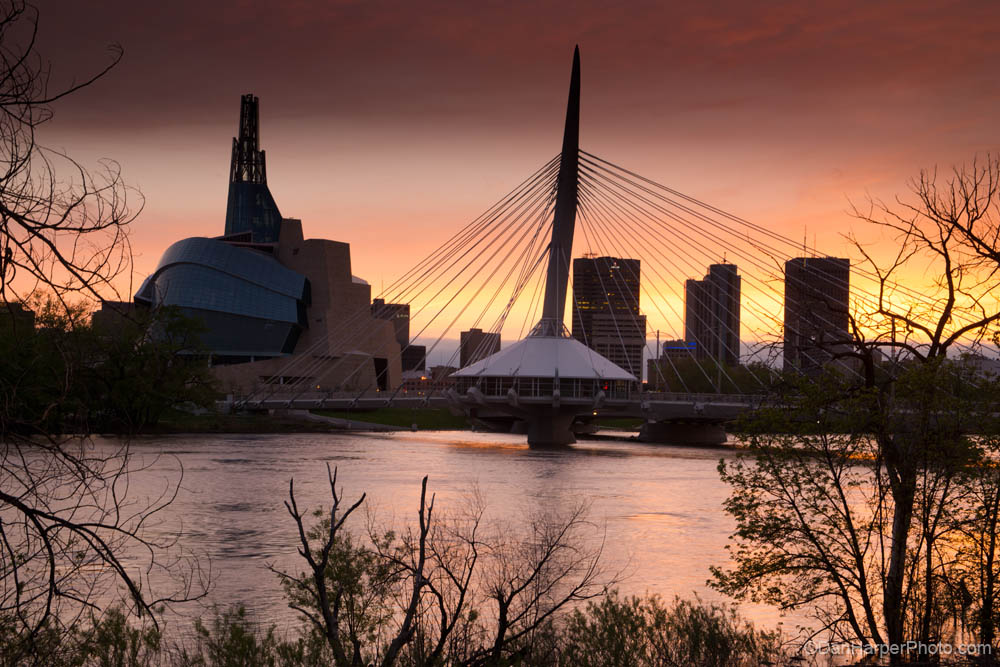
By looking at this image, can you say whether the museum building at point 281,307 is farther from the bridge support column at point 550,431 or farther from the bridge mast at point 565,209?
the bridge mast at point 565,209

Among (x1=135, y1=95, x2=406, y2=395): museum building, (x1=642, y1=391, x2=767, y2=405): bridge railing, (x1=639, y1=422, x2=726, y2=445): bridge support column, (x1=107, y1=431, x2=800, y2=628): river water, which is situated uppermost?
(x1=135, y1=95, x2=406, y2=395): museum building

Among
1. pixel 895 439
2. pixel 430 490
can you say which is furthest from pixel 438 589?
pixel 430 490

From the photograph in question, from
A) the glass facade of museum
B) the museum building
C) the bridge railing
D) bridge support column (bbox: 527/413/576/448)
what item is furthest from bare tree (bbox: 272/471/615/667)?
the glass facade of museum

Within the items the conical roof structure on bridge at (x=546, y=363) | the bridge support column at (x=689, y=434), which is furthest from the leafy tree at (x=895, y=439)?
the bridge support column at (x=689, y=434)

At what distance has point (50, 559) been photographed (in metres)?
5.31

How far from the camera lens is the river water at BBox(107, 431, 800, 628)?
24234 mm

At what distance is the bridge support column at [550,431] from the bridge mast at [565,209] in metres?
8.81

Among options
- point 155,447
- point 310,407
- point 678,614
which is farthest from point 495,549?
point 310,407

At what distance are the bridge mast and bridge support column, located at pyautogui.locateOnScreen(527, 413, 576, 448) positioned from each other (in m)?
8.81

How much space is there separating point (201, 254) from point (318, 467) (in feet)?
314

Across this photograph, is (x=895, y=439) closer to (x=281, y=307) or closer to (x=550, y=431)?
(x=550, y=431)

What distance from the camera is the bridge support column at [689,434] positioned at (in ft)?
269

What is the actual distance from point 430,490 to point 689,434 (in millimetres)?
47460

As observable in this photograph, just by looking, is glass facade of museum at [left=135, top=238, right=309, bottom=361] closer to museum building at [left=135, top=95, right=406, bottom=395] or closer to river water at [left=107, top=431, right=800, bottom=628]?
museum building at [left=135, top=95, right=406, bottom=395]
